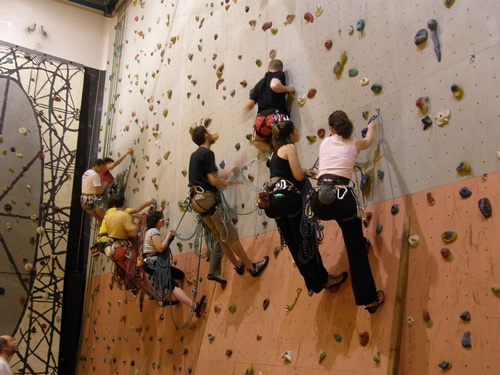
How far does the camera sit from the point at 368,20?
12.2 feet

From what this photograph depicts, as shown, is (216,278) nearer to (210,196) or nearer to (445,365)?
(210,196)

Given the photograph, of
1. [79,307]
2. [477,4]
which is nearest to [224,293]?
[477,4]

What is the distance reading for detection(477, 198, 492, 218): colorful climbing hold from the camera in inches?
107

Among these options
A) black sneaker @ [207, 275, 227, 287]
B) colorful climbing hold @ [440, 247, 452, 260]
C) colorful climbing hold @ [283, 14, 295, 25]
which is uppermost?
colorful climbing hold @ [283, 14, 295, 25]

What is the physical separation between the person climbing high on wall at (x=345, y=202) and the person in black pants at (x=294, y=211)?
0.24 meters

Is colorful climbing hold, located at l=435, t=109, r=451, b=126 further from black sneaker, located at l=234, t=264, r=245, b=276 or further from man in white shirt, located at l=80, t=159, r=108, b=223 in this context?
man in white shirt, located at l=80, t=159, r=108, b=223

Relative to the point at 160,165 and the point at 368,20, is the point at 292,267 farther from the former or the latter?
the point at 160,165

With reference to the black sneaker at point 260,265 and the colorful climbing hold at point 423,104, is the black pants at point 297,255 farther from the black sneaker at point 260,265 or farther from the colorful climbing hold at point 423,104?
the colorful climbing hold at point 423,104

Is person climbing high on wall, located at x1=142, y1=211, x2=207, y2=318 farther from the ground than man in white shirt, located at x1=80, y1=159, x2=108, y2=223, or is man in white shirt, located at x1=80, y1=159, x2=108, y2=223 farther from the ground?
man in white shirt, located at x1=80, y1=159, x2=108, y2=223

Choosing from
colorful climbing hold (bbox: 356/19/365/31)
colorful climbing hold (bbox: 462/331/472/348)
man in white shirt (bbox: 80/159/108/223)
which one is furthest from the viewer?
man in white shirt (bbox: 80/159/108/223)

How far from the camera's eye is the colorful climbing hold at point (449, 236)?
9.41 ft

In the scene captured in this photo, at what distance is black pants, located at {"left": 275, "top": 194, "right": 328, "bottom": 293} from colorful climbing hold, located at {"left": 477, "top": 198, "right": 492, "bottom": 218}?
1.04 metres

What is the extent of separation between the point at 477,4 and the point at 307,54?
4.81ft

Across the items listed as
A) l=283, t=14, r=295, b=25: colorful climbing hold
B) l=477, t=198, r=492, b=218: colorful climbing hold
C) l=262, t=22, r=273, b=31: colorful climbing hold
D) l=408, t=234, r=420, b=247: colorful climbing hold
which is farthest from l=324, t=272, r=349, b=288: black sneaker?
l=262, t=22, r=273, b=31: colorful climbing hold
